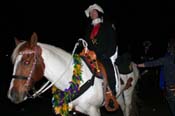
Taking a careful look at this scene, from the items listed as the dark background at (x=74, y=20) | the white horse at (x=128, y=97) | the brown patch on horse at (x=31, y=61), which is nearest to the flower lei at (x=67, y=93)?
the brown patch on horse at (x=31, y=61)

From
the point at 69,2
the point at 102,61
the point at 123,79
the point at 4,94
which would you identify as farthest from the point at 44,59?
the point at 69,2

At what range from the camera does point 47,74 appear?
5629 millimetres

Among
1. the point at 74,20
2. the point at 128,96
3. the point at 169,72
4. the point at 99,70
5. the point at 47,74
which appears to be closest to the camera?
the point at 47,74

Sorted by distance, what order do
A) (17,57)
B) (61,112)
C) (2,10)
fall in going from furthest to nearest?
(2,10)
(61,112)
(17,57)

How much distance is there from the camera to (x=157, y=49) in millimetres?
35375

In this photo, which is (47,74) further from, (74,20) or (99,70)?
(74,20)

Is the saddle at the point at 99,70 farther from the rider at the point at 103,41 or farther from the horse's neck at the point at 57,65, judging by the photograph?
the horse's neck at the point at 57,65

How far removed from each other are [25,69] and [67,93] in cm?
98

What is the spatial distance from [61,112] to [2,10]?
1232 inches

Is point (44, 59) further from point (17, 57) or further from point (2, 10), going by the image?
point (2, 10)

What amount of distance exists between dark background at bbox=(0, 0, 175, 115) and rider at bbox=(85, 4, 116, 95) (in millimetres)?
21329

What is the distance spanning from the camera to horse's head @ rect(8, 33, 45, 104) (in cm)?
511

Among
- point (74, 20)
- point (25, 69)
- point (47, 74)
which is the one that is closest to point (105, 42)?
point (47, 74)

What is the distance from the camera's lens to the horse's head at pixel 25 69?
16.8 feet
